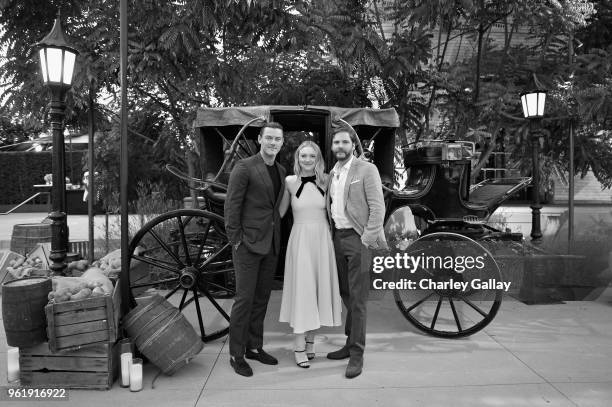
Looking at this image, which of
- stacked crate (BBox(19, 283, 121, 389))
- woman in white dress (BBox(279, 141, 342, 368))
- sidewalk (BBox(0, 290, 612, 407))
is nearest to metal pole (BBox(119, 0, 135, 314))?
stacked crate (BBox(19, 283, 121, 389))

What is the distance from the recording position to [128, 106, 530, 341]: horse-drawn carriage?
4133 millimetres

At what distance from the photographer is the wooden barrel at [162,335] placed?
339cm

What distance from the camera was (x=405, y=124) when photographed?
7.85 m

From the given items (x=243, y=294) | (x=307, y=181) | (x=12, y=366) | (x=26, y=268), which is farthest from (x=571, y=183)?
(x=12, y=366)

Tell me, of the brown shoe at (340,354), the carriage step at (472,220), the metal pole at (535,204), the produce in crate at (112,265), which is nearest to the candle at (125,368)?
the produce in crate at (112,265)

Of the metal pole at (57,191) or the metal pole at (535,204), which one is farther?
the metal pole at (535,204)

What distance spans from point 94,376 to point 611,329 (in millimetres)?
4758

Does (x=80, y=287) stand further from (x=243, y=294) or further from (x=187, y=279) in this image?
(x=243, y=294)

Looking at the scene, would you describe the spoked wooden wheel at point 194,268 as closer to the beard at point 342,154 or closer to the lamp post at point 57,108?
the lamp post at point 57,108

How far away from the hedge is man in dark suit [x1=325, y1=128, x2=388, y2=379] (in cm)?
1807

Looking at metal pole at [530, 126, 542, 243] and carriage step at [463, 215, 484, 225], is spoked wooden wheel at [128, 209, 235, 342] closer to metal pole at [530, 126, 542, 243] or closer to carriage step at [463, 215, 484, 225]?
carriage step at [463, 215, 484, 225]

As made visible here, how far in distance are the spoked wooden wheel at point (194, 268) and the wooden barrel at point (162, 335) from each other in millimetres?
316

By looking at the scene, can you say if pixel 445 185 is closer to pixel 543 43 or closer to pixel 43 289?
pixel 43 289

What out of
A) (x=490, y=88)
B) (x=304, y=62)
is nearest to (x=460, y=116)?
(x=490, y=88)
